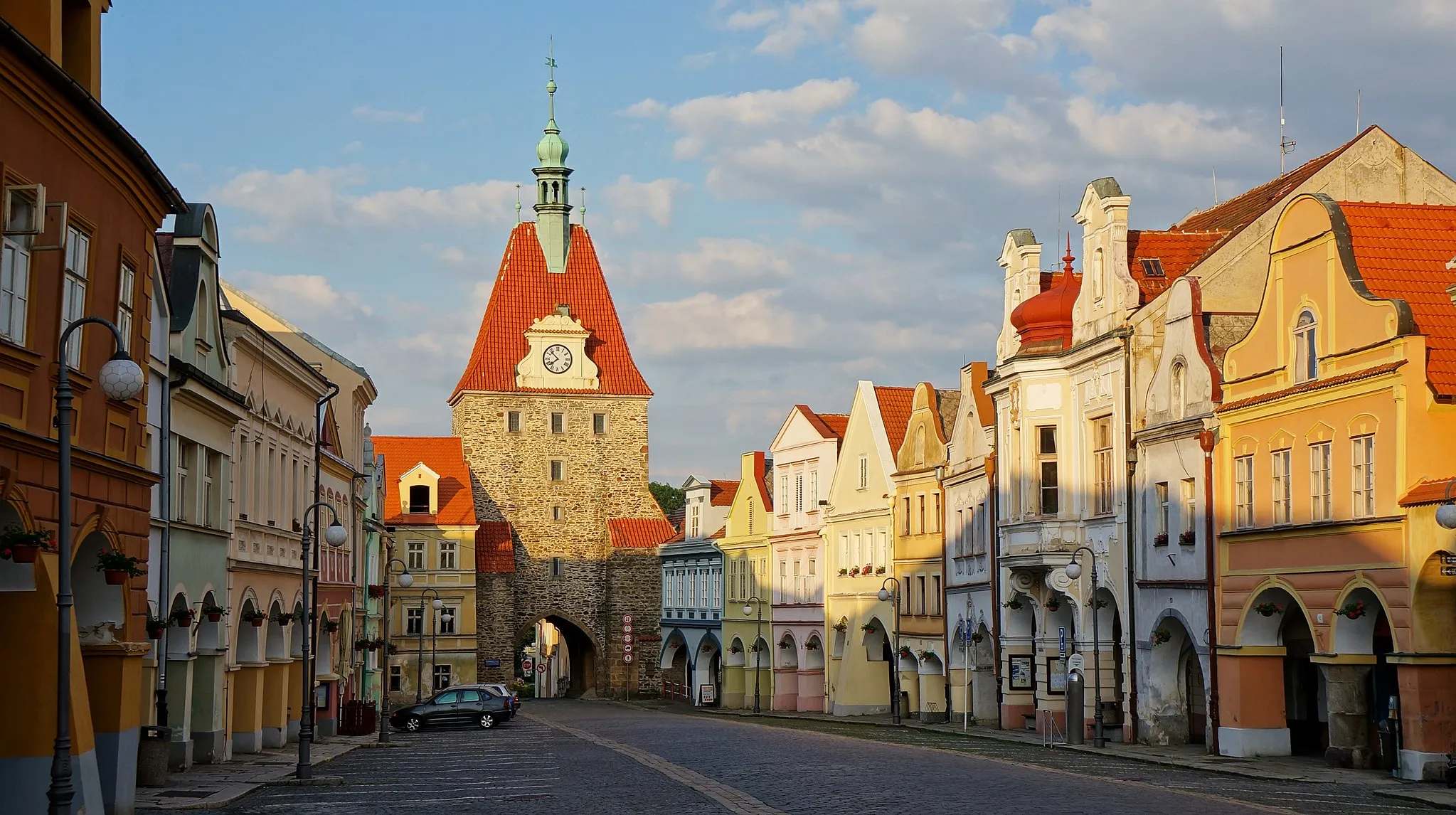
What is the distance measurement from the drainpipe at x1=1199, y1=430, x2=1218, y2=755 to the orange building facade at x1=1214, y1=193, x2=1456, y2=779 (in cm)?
26

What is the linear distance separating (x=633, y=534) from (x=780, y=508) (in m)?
20.0

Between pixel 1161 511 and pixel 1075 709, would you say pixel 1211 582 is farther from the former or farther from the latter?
pixel 1075 709

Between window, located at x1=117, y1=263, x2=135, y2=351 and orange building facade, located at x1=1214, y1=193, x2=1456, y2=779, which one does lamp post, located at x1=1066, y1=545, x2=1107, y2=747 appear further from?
window, located at x1=117, y1=263, x2=135, y2=351

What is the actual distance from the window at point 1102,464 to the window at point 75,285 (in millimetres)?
27838

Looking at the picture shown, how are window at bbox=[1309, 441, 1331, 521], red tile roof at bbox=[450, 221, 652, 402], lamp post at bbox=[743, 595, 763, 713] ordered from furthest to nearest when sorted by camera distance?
red tile roof at bbox=[450, 221, 652, 402]
lamp post at bbox=[743, 595, 763, 713]
window at bbox=[1309, 441, 1331, 521]

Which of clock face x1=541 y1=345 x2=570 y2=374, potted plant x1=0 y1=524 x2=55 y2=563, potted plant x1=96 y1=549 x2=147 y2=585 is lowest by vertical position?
potted plant x1=96 y1=549 x2=147 y2=585

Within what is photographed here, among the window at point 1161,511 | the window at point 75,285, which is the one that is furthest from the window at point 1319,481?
the window at point 75,285

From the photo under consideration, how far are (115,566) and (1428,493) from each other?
19.6 meters

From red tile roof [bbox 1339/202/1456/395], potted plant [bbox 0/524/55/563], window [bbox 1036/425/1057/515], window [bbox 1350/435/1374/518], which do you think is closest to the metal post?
potted plant [bbox 0/524/55/563]

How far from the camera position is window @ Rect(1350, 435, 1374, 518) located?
3012cm

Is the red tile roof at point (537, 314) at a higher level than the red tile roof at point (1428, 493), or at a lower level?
higher

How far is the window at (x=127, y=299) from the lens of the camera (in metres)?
21.8

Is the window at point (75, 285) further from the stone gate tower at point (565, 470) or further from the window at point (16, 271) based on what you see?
the stone gate tower at point (565, 470)

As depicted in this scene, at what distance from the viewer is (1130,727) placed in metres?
40.4
